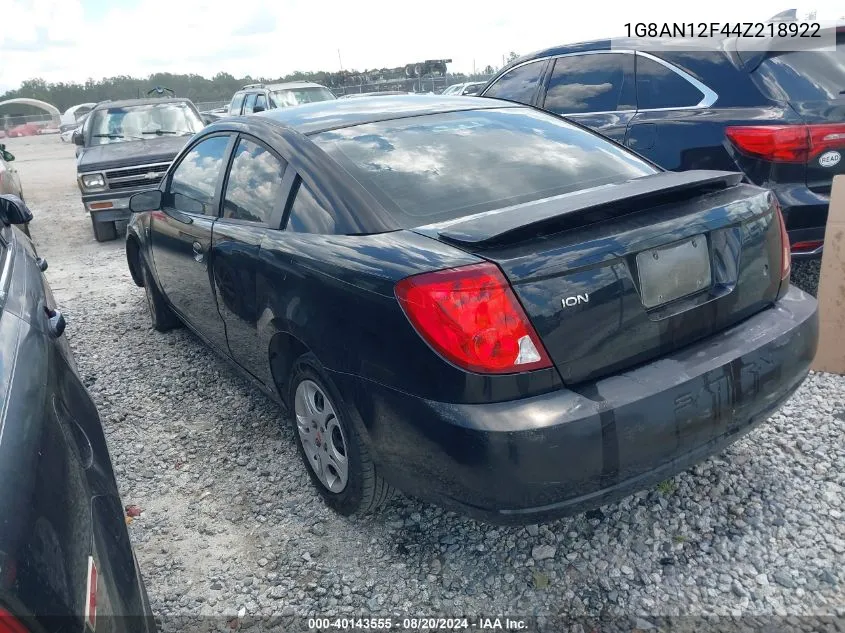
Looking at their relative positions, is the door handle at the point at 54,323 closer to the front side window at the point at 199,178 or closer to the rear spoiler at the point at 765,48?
the front side window at the point at 199,178

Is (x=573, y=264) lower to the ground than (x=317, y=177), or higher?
lower

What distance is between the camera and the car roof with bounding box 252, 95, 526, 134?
3104 mm

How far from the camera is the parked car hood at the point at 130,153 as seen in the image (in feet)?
27.5

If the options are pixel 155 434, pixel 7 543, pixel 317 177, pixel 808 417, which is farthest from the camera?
pixel 155 434

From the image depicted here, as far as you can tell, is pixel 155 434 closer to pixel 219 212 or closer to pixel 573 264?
pixel 219 212

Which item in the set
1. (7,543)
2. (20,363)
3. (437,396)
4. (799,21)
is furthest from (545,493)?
(799,21)

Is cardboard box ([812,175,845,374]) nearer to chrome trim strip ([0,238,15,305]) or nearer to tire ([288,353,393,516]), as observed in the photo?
tire ([288,353,393,516])

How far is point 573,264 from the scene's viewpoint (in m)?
2.04

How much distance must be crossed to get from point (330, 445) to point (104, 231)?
25.1ft

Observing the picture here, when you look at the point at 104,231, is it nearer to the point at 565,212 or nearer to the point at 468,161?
the point at 468,161

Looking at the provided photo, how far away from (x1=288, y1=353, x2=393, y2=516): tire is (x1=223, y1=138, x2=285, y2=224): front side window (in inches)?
30.2

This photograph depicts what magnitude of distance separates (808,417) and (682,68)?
2.62 meters

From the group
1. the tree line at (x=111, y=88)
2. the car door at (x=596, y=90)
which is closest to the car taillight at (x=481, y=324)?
the car door at (x=596, y=90)

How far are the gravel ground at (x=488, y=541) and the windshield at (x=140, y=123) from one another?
695 cm
